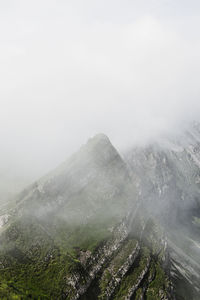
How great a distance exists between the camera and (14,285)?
14425 cm

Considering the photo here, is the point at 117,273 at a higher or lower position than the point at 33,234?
lower

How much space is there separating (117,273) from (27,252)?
82.3 metres

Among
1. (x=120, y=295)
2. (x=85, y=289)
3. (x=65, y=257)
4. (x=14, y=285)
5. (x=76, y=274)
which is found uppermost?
(x=14, y=285)

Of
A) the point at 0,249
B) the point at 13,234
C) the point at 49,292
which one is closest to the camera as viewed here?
the point at 49,292

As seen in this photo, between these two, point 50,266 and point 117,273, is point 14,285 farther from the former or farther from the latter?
point 117,273

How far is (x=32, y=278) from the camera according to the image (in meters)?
158

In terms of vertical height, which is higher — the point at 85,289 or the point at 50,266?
the point at 50,266

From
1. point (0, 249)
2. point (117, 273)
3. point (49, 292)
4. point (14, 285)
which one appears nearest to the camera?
point (14, 285)

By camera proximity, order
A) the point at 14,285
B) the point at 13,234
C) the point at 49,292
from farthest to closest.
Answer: the point at 13,234, the point at 49,292, the point at 14,285

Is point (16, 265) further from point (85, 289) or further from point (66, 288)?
point (85, 289)

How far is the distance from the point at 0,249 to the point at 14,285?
31780 mm

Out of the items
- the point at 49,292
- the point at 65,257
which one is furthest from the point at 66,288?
the point at 65,257

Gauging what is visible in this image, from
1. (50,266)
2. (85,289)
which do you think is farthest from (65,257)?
(85,289)

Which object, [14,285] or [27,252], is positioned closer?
[14,285]
